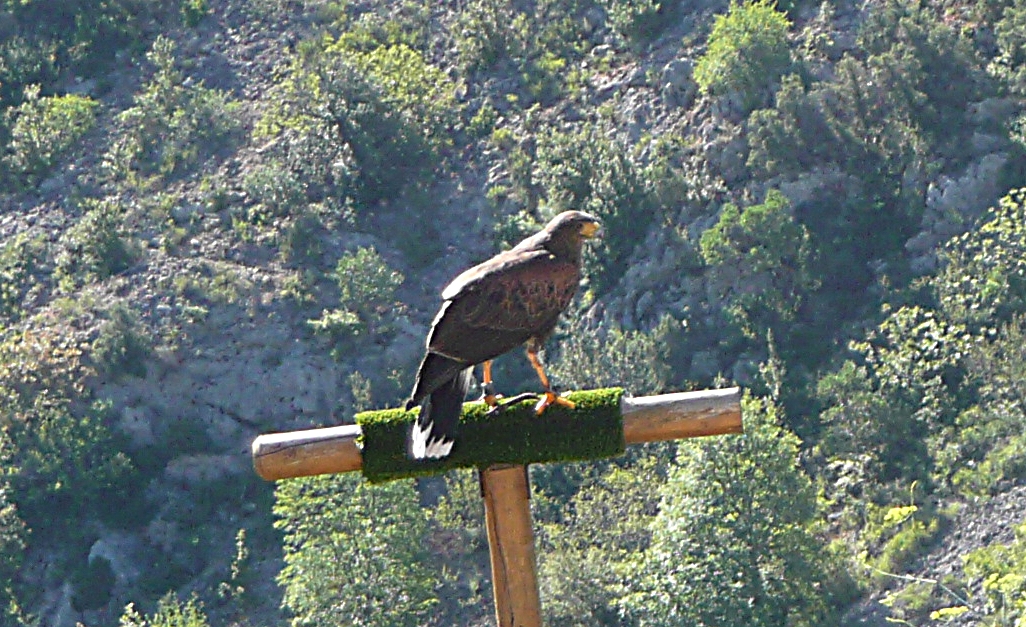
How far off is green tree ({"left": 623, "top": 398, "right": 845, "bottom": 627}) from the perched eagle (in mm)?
14224

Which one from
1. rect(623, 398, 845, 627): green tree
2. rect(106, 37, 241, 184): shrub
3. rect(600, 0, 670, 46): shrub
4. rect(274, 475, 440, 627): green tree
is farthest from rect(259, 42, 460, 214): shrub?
rect(623, 398, 845, 627): green tree

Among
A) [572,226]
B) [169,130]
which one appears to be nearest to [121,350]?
[169,130]

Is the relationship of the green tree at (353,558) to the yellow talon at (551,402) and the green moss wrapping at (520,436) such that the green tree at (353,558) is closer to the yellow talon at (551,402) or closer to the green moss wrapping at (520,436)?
the green moss wrapping at (520,436)

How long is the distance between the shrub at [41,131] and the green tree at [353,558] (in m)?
12.3

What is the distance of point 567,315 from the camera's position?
29.3 m

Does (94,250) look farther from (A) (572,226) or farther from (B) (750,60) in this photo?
(A) (572,226)

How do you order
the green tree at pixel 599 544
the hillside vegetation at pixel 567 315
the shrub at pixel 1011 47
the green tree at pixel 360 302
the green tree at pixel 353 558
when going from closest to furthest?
the green tree at pixel 353 558
the green tree at pixel 599 544
the hillside vegetation at pixel 567 315
the green tree at pixel 360 302
the shrub at pixel 1011 47

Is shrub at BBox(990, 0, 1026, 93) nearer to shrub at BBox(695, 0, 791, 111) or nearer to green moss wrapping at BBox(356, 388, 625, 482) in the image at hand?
shrub at BBox(695, 0, 791, 111)

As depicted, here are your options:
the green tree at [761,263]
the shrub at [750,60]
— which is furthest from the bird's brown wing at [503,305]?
the shrub at [750,60]

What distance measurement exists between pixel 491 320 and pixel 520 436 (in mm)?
865

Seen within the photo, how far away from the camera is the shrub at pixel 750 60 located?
31812 mm

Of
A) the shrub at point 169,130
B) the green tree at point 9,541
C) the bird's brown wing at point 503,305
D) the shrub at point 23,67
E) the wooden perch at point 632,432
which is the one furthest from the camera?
the shrub at point 23,67

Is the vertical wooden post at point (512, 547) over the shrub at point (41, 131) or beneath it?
beneath

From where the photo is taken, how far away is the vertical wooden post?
27.9 feet
